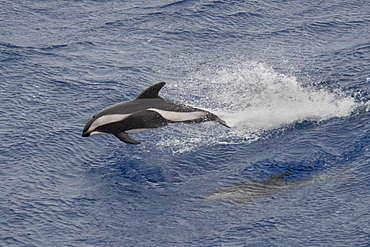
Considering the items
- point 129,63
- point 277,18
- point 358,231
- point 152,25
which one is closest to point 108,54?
point 129,63

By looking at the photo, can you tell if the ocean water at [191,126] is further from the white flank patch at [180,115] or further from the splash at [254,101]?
the white flank patch at [180,115]

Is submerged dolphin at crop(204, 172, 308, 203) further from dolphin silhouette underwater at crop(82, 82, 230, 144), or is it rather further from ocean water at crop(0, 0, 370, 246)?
dolphin silhouette underwater at crop(82, 82, 230, 144)

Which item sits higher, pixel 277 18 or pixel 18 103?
pixel 277 18

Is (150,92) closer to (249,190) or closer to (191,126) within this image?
(191,126)

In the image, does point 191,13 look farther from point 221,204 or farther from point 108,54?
point 221,204

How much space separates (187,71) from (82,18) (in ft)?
20.8

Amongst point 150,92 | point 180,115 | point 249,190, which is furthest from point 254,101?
point 249,190

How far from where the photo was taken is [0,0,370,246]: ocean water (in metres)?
14.6

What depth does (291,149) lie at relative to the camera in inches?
688

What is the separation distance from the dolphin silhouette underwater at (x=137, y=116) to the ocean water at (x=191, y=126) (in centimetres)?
122

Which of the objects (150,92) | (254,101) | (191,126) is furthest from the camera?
(254,101)

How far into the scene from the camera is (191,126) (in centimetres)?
1933

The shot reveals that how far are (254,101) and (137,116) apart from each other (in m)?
5.14

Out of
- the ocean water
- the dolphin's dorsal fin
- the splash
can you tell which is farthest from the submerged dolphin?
the dolphin's dorsal fin
